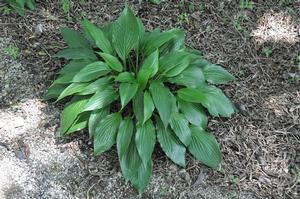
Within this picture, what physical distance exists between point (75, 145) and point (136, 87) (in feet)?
2.20

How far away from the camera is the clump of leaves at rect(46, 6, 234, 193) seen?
3111 millimetres

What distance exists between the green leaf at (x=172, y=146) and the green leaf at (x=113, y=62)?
23.1 inches

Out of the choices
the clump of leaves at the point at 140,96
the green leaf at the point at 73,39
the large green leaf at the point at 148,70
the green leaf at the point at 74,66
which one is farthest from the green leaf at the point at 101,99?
the green leaf at the point at 73,39

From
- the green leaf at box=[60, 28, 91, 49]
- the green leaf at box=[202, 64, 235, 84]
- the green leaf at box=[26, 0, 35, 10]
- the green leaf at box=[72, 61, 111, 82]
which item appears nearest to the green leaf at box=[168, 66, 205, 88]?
the green leaf at box=[202, 64, 235, 84]

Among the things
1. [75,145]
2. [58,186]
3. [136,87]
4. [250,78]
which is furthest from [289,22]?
[58,186]

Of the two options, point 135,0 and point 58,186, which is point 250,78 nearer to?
point 135,0

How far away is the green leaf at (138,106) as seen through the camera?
3129 mm

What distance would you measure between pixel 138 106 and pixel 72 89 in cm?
51

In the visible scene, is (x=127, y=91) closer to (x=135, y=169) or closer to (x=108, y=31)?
(x=135, y=169)

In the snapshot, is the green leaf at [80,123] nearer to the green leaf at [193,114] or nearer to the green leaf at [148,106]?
the green leaf at [148,106]

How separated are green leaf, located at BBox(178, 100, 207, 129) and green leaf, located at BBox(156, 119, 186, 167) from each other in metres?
0.20

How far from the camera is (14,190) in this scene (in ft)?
10.0

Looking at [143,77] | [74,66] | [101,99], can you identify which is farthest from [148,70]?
[74,66]

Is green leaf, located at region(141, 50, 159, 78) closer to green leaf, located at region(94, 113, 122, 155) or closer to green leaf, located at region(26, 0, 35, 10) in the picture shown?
green leaf, located at region(94, 113, 122, 155)
